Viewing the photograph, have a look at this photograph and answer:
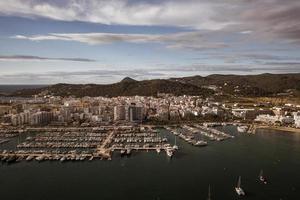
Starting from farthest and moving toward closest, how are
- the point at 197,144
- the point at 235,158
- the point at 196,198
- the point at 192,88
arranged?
1. the point at 192,88
2. the point at 197,144
3. the point at 235,158
4. the point at 196,198

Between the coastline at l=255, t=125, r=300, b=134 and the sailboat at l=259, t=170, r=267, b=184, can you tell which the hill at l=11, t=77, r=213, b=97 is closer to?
the coastline at l=255, t=125, r=300, b=134

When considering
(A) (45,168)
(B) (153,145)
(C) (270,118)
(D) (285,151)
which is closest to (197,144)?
(B) (153,145)

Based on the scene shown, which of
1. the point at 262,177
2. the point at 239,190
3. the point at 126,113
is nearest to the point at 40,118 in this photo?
the point at 126,113

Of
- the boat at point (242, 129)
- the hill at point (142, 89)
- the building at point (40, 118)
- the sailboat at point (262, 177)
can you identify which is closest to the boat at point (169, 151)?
the sailboat at point (262, 177)

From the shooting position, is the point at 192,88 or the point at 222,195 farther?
the point at 192,88

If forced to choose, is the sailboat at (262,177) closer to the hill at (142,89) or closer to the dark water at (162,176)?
the dark water at (162,176)

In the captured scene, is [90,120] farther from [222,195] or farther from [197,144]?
[222,195]

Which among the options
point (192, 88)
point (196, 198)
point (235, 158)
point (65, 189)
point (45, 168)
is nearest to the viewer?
point (196, 198)

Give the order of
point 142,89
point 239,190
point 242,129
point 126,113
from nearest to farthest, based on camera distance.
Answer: point 239,190
point 242,129
point 126,113
point 142,89

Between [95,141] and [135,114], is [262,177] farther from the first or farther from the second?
[135,114]
